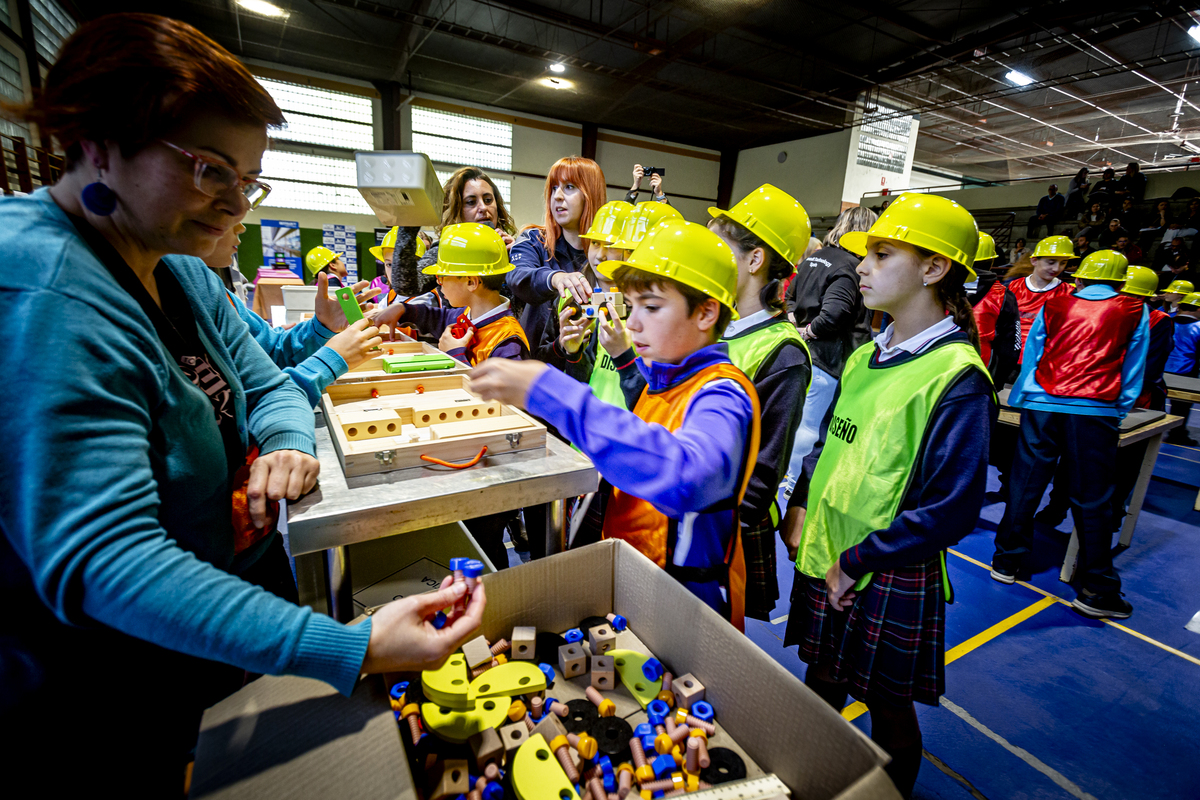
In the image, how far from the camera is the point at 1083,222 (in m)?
10.0

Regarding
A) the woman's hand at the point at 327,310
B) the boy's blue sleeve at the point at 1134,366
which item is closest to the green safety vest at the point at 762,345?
the woman's hand at the point at 327,310

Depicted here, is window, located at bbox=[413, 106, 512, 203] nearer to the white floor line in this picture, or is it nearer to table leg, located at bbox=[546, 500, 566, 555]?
table leg, located at bbox=[546, 500, 566, 555]

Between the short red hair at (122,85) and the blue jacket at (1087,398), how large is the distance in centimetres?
417

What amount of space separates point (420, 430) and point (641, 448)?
2.50 ft

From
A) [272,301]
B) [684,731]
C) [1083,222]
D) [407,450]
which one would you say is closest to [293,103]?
[272,301]

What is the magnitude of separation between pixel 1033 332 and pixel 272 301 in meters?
7.62

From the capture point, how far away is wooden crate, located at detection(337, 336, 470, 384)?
1.93 meters

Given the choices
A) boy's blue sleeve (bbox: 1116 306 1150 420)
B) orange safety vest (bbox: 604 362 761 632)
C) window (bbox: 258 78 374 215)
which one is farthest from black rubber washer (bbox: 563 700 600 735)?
window (bbox: 258 78 374 215)

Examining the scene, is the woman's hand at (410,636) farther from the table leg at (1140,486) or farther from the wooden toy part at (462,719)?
the table leg at (1140,486)

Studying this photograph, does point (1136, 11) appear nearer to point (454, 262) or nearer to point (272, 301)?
point (454, 262)

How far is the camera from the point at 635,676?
1.25 metres

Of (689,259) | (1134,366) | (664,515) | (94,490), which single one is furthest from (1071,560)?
(94,490)

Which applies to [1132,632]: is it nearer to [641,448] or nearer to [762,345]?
[762,345]

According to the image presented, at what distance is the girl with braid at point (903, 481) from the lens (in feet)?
4.70
